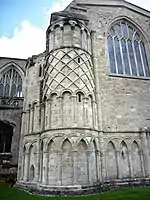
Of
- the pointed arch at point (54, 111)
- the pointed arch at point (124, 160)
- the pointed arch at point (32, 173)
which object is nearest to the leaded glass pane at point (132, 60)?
the pointed arch at point (124, 160)

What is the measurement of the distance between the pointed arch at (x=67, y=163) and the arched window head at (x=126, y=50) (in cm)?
716

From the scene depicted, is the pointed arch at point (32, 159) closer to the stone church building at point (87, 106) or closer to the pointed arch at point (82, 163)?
the stone church building at point (87, 106)

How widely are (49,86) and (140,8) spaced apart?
12.3 m

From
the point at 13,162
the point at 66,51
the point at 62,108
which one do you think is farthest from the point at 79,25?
the point at 13,162

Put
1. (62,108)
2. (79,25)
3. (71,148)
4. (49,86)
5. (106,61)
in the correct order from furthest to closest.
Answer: (106,61), (79,25), (49,86), (62,108), (71,148)

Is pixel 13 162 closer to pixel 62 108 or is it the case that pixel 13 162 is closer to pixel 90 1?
pixel 62 108

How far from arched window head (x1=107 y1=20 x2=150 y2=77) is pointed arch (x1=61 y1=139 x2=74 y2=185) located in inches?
282

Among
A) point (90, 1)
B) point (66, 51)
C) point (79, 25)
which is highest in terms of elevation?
point (90, 1)

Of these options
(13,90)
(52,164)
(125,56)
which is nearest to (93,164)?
(52,164)

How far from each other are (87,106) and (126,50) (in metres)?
7.11

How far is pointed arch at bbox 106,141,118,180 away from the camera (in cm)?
1125

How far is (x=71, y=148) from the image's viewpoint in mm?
10148

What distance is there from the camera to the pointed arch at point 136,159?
11.7 metres

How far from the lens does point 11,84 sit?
2428 cm
